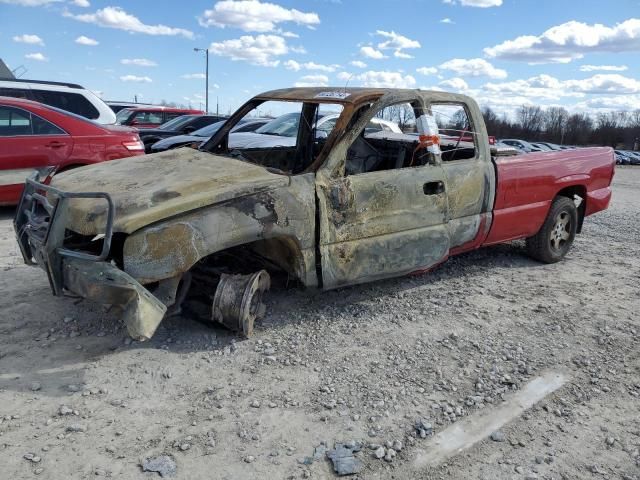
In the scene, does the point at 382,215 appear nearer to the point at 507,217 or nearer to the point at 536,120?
the point at 507,217

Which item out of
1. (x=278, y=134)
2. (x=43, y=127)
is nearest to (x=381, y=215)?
(x=43, y=127)

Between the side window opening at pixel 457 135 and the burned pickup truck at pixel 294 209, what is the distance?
15 mm

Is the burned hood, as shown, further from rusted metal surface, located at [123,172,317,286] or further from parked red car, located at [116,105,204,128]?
parked red car, located at [116,105,204,128]

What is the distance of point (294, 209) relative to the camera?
11.9 feet

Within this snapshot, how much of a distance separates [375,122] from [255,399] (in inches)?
→ 101

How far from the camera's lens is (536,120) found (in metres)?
89.9

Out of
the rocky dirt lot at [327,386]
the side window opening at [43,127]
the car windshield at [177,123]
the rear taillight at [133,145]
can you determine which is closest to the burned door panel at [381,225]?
the rocky dirt lot at [327,386]

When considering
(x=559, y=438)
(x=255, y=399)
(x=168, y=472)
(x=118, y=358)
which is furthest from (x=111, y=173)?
(x=559, y=438)

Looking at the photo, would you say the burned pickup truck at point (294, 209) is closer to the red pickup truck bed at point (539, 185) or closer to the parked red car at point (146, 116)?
the red pickup truck bed at point (539, 185)

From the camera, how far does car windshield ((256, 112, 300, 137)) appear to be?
9.18 meters

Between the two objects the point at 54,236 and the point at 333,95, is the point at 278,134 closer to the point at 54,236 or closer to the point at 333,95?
the point at 333,95

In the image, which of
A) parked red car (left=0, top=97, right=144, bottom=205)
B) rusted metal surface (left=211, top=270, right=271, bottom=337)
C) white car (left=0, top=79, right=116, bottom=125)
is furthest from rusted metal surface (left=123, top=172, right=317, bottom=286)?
white car (left=0, top=79, right=116, bottom=125)

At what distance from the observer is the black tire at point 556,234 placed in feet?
18.9

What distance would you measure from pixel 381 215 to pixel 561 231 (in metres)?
2.93
